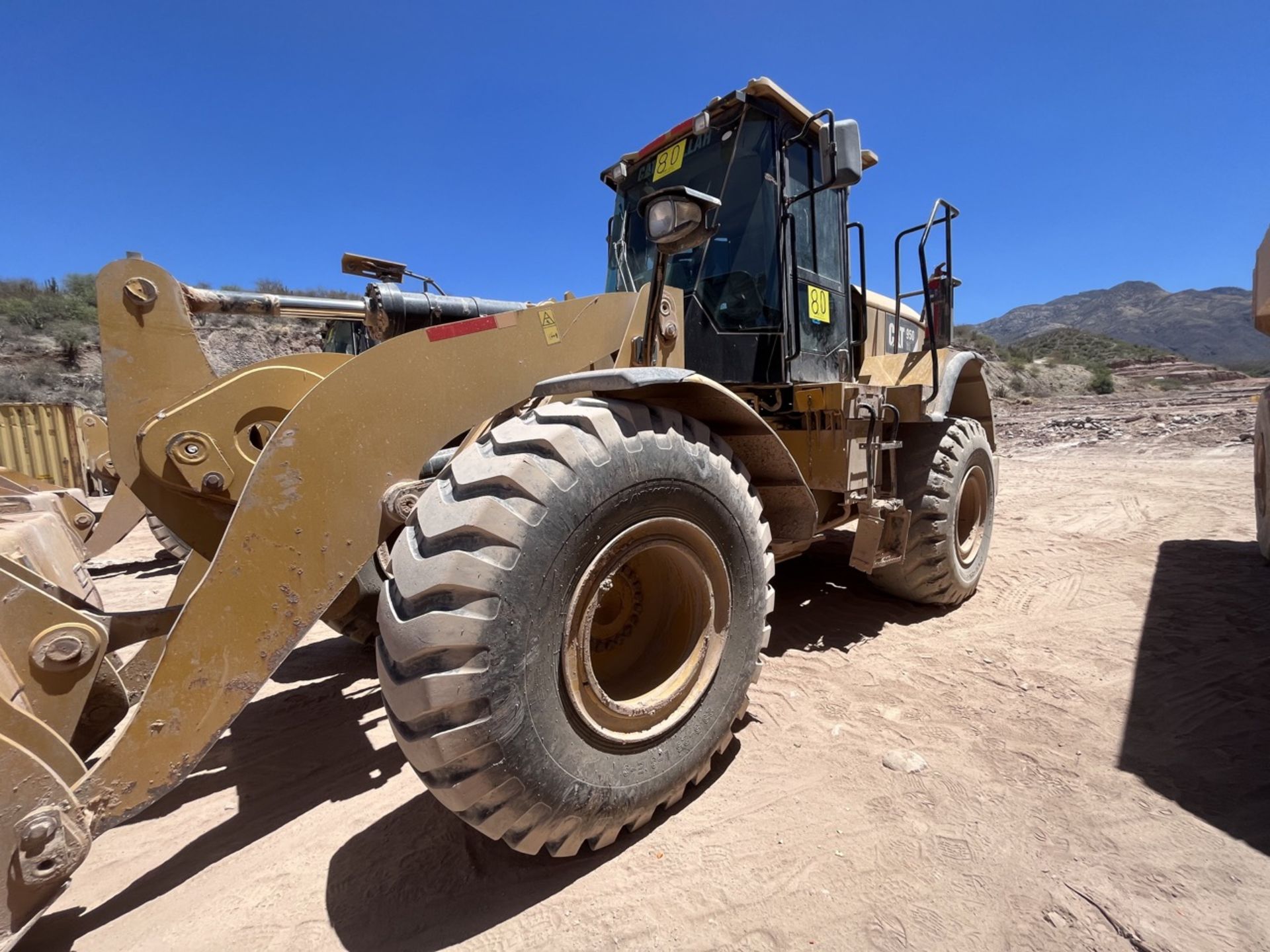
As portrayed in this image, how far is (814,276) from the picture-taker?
3.65 m

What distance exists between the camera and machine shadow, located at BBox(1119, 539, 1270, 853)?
2211mm

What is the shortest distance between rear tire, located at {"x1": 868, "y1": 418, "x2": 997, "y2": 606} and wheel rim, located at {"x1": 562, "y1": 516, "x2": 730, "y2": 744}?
221 cm

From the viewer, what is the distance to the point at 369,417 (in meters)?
1.96

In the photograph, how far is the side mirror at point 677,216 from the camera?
2.09m

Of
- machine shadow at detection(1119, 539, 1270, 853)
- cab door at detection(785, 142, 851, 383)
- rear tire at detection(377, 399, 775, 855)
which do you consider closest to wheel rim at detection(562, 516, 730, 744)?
rear tire at detection(377, 399, 775, 855)

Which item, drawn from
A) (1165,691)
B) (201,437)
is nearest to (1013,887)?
(1165,691)

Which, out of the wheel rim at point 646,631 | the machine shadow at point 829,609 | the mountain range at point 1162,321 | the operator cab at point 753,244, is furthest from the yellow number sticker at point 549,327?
the mountain range at point 1162,321

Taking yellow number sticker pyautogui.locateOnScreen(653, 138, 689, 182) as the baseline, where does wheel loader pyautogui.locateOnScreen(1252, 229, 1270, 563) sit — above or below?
below

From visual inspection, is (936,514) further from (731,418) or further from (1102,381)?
(1102,381)

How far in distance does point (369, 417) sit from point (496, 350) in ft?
1.66

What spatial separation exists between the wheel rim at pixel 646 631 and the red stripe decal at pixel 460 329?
2.95 ft

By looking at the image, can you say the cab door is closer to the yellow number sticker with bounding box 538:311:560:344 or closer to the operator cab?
the operator cab

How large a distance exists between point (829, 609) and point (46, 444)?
15217 mm

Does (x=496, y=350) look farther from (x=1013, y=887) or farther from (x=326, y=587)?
(x=1013, y=887)
